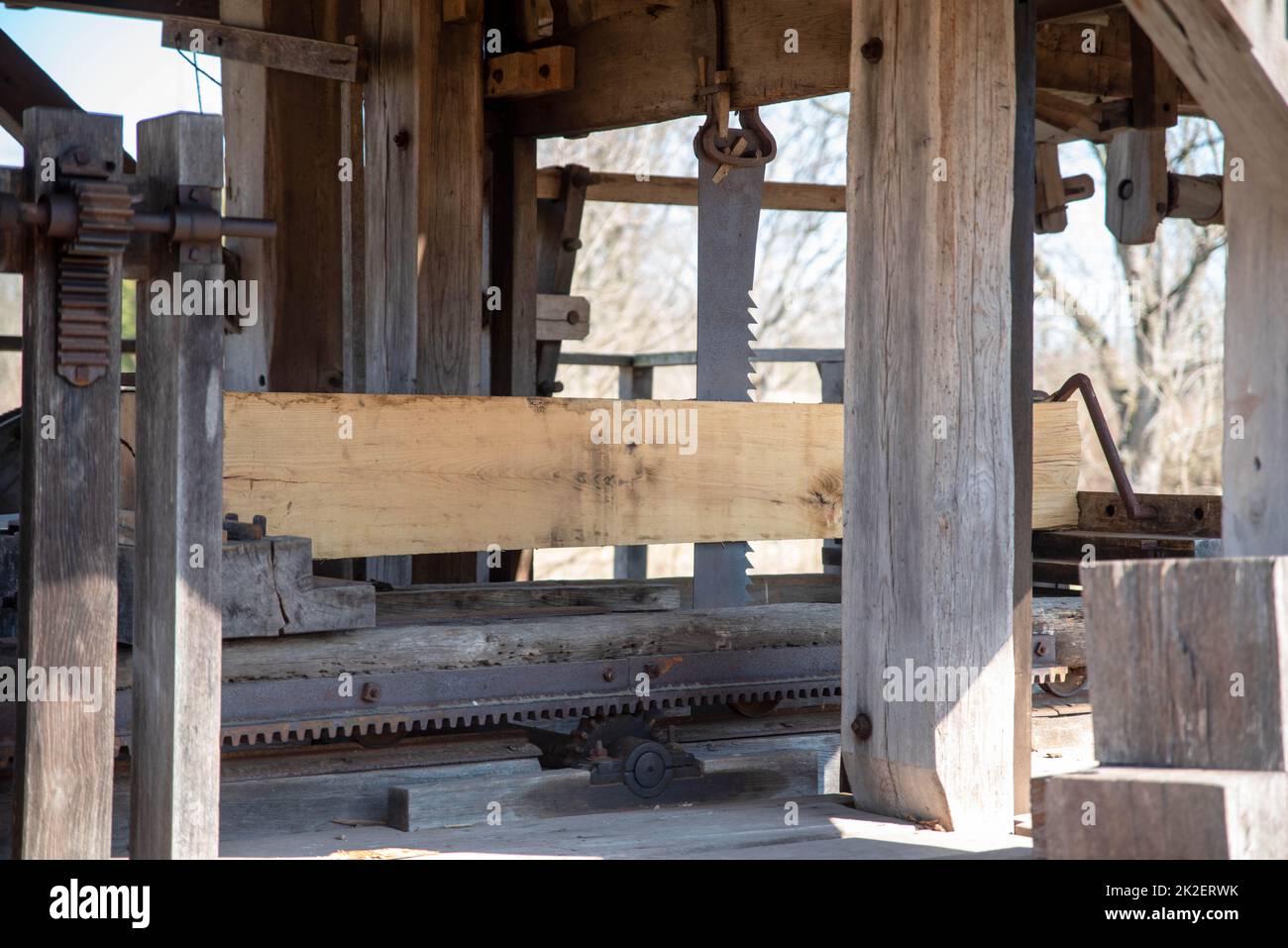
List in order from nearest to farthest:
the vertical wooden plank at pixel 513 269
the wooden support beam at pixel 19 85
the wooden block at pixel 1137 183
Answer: the wooden support beam at pixel 19 85
the vertical wooden plank at pixel 513 269
the wooden block at pixel 1137 183

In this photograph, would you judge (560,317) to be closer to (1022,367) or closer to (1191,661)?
(1022,367)

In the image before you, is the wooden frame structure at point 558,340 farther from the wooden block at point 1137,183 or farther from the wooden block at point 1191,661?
the wooden block at point 1137,183

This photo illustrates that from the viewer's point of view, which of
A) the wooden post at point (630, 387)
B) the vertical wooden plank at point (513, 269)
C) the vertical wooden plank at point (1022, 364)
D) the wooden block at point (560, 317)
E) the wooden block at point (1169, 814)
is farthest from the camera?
the wooden post at point (630, 387)

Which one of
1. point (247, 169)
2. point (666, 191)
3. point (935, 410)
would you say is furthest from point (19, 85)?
point (935, 410)

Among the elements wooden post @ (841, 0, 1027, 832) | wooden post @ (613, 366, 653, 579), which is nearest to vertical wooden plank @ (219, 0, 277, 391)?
wooden post @ (841, 0, 1027, 832)

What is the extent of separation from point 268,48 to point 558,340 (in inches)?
86.5

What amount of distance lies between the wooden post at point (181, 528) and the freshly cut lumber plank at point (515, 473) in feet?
4.89

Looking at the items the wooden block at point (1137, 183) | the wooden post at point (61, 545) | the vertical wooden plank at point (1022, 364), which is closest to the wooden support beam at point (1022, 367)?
the vertical wooden plank at point (1022, 364)

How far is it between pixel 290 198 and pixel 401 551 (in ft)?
7.90

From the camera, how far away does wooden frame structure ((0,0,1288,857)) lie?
306 centimetres

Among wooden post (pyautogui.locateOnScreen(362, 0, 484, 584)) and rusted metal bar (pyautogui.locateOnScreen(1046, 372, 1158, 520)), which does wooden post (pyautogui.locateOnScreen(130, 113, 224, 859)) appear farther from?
rusted metal bar (pyautogui.locateOnScreen(1046, 372, 1158, 520))

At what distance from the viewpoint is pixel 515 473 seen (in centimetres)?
500

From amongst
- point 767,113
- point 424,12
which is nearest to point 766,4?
point 424,12

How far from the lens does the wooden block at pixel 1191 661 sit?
2.42 meters
